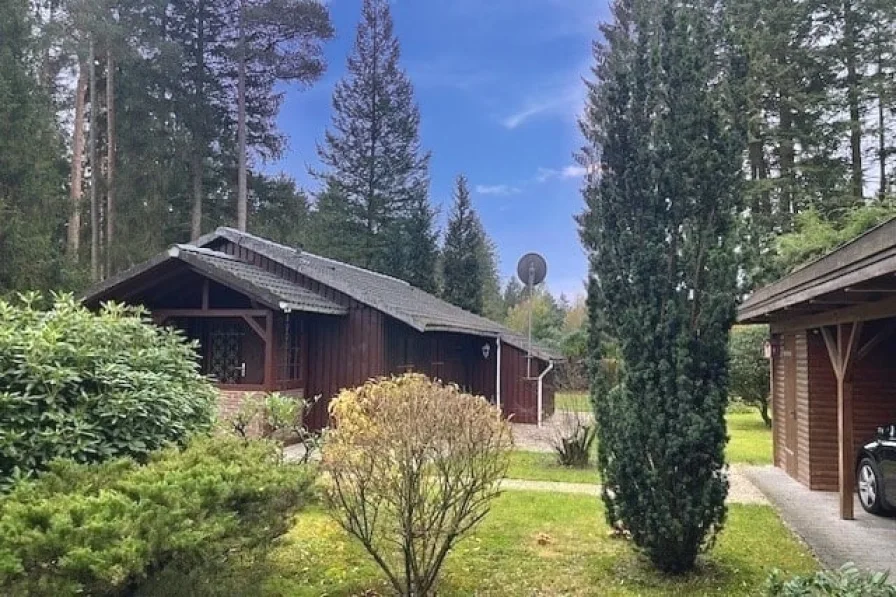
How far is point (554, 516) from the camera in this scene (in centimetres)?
803

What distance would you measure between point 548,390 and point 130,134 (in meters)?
16.1

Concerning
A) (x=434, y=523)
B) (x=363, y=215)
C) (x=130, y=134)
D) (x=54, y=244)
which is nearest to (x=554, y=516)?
(x=434, y=523)

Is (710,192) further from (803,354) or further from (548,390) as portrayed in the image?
(548,390)

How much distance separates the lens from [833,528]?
741 centimetres

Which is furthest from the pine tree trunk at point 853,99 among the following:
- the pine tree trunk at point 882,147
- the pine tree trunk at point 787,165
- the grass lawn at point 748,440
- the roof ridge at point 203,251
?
the roof ridge at point 203,251

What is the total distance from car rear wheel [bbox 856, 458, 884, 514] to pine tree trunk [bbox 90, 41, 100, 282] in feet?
70.6

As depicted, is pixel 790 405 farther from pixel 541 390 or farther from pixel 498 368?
pixel 498 368

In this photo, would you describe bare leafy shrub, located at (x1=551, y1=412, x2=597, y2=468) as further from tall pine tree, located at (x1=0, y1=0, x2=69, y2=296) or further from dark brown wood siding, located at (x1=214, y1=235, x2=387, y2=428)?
tall pine tree, located at (x1=0, y1=0, x2=69, y2=296)

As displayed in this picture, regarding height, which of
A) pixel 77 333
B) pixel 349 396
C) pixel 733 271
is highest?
pixel 733 271

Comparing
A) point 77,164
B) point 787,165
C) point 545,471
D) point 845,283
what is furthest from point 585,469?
point 77,164

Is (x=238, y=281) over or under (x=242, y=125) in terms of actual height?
under

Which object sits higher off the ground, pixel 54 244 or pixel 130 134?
pixel 130 134

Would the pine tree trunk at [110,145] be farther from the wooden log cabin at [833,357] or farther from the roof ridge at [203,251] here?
the wooden log cabin at [833,357]

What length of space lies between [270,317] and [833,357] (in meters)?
9.33
